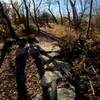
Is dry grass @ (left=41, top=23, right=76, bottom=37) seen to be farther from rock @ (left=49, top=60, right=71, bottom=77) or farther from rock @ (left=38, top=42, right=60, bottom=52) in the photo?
rock @ (left=49, top=60, right=71, bottom=77)

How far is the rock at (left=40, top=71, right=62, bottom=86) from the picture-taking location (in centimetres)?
1082

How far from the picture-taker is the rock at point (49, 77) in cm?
1082

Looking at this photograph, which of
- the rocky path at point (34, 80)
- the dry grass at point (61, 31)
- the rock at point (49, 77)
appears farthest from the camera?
the dry grass at point (61, 31)

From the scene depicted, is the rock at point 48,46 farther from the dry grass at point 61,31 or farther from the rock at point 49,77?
the rock at point 49,77

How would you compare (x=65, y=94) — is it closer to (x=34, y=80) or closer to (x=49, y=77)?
(x=49, y=77)

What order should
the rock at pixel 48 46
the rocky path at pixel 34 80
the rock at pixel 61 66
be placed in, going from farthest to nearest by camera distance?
the rock at pixel 48 46, the rock at pixel 61 66, the rocky path at pixel 34 80

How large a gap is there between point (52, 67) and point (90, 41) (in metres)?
4.83

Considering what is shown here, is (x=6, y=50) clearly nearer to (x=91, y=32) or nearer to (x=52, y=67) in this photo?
(x=52, y=67)

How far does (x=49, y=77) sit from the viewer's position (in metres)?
11.1

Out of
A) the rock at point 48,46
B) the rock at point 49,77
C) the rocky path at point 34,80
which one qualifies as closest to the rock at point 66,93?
the rocky path at point 34,80

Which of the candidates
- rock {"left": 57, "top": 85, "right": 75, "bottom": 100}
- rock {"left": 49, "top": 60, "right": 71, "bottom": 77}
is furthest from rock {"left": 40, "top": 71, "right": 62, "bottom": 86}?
rock {"left": 57, "top": 85, "right": 75, "bottom": 100}

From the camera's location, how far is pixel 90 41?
53.1ft

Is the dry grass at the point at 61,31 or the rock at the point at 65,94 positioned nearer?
the rock at the point at 65,94

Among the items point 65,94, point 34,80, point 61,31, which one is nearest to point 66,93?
point 65,94
